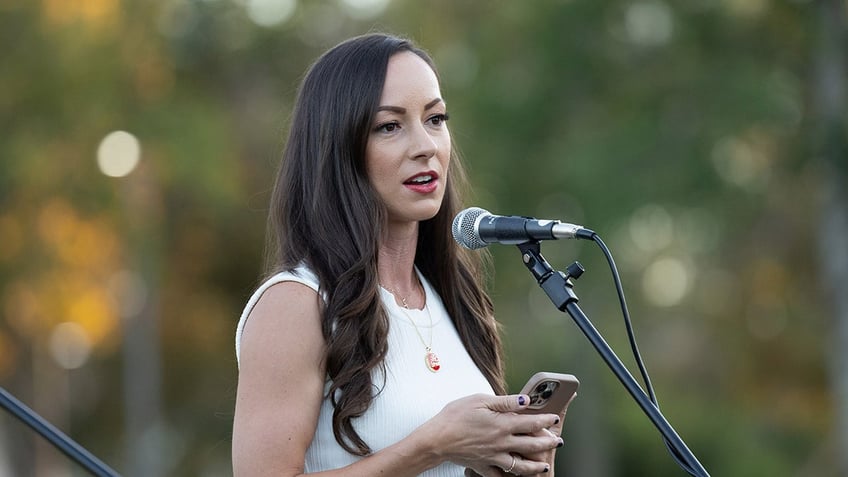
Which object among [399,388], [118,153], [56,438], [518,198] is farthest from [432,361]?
[118,153]

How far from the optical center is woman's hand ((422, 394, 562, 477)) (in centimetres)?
305

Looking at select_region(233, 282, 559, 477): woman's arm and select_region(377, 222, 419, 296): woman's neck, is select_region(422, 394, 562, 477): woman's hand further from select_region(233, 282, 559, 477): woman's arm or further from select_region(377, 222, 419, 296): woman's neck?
select_region(377, 222, 419, 296): woman's neck

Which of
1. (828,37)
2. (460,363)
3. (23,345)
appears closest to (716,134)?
(828,37)

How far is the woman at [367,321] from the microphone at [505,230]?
233 mm

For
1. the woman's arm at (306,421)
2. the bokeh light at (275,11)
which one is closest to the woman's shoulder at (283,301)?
the woman's arm at (306,421)

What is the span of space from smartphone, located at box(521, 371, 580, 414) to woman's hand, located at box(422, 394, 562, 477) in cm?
3

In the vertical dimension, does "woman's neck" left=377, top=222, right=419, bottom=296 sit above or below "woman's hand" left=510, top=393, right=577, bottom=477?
above

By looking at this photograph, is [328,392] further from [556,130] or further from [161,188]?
[161,188]

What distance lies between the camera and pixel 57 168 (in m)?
20.0

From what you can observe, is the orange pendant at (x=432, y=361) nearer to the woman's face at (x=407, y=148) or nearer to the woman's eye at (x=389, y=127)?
the woman's face at (x=407, y=148)

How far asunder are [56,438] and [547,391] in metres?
1.14

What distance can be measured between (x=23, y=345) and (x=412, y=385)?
22518 millimetres

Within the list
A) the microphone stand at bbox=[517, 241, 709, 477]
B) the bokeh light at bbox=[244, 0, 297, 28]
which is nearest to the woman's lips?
the microphone stand at bbox=[517, 241, 709, 477]

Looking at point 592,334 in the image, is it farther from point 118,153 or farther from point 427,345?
point 118,153
